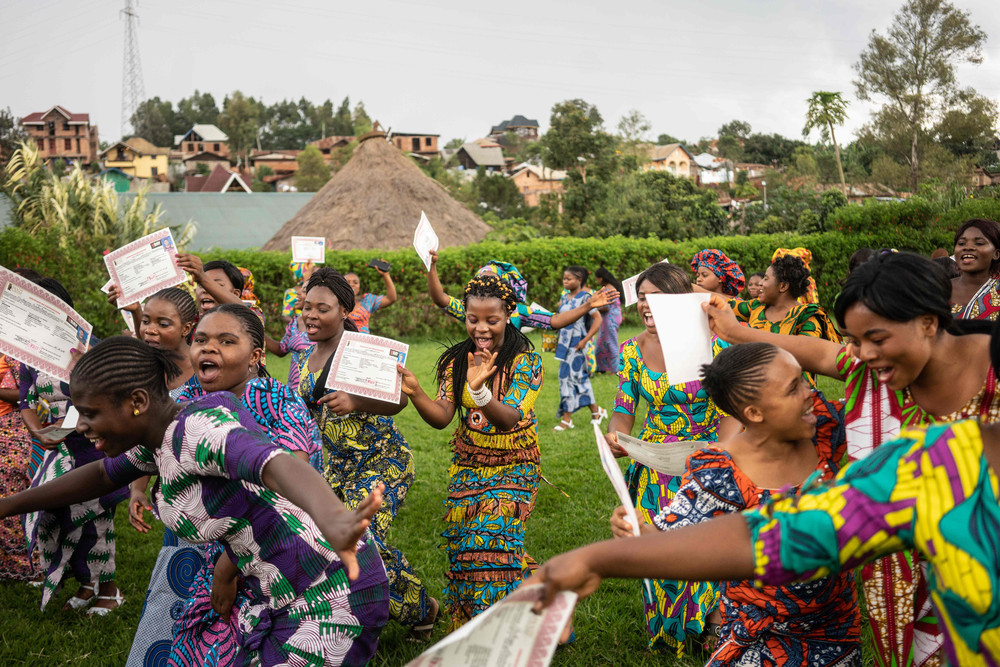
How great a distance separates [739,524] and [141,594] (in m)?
5.37

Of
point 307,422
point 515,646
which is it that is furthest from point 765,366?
point 307,422

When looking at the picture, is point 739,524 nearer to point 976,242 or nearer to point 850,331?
point 850,331

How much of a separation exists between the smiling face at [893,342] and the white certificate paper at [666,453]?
3.16 ft

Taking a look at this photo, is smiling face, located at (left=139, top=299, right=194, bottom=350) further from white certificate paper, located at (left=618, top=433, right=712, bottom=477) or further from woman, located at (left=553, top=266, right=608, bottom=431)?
woman, located at (left=553, top=266, right=608, bottom=431)

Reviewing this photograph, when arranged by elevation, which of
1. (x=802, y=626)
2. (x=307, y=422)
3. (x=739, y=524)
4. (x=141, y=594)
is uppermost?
(x=739, y=524)

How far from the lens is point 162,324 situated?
495 cm

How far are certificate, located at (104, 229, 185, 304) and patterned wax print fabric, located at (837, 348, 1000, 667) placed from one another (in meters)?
4.66

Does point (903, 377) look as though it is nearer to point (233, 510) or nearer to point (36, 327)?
point (233, 510)

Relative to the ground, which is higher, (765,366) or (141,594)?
(765,366)

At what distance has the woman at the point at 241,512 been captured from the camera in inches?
111

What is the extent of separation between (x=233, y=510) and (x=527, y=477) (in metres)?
2.30

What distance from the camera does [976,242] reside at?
6117 millimetres

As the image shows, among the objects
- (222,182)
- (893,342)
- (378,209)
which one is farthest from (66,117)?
(893,342)

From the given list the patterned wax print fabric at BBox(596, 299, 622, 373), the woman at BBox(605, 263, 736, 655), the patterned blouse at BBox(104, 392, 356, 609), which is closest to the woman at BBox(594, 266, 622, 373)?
the patterned wax print fabric at BBox(596, 299, 622, 373)
